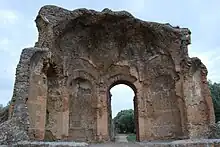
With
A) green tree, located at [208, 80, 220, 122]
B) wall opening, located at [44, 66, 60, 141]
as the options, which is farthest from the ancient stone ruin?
green tree, located at [208, 80, 220, 122]

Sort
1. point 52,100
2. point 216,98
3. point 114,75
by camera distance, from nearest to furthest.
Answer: point 52,100 → point 114,75 → point 216,98

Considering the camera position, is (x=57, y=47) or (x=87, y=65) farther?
(x=87, y=65)

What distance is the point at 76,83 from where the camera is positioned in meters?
12.4

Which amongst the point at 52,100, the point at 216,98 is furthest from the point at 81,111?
the point at 216,98

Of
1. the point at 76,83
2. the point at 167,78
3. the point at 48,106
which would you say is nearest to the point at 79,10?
the point at 76,83

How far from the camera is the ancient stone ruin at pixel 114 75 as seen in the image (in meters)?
11.0

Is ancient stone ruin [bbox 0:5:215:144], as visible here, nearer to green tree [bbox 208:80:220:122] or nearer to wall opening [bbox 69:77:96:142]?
wall opening [bbox 69:77:96:142]

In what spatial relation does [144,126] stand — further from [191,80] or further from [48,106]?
[48,106]

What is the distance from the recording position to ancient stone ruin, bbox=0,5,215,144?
36.0 feet

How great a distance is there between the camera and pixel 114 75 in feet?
41.2

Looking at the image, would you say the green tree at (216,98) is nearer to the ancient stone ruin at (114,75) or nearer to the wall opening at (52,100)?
the ancient stone ruin at (114,75)

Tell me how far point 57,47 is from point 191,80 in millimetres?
6154

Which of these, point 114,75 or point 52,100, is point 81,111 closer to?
point 52,100

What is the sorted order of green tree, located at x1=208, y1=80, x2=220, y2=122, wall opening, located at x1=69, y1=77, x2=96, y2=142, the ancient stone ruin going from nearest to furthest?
1. the ancient stone ruin
2. wall opening, located at x1=69, y1=77, x2=96, y2=142
3. green tree, located at x1=208, y1=80, x2=220, y2=122
